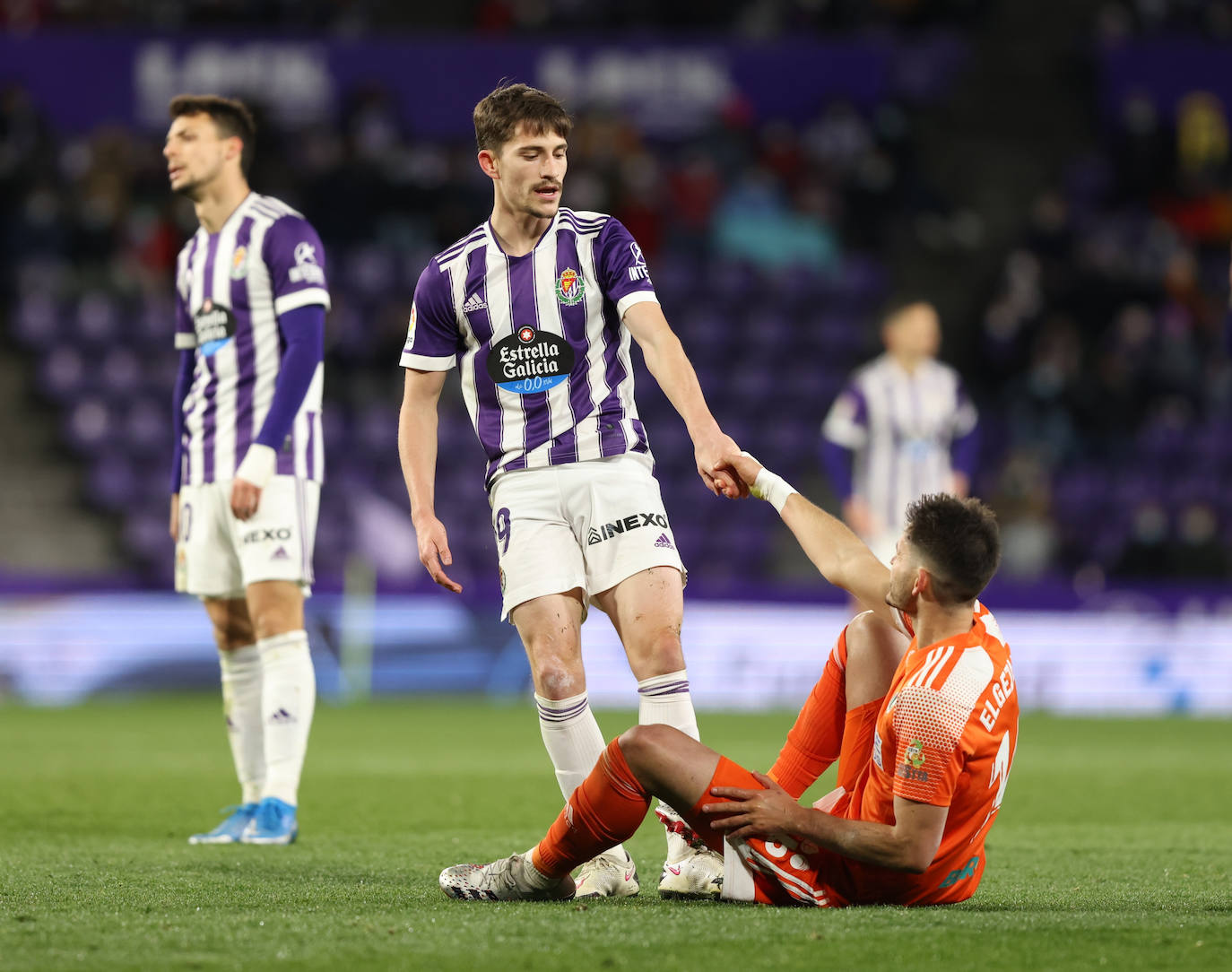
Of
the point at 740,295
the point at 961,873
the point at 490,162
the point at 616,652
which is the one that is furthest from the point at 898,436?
the point at 740,295

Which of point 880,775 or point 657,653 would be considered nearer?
point 880,775

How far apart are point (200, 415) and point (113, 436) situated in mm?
9276

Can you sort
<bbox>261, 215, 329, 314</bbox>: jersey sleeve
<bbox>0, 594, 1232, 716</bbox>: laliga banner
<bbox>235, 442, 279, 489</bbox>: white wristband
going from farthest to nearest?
<bbox>0, 594, 1232, 716</bbox>: laliga banner < <bbox>261, 215, 329, 314</bbox>: jersey sleeve < <bbox>235, 442, 279, 489</bbox>: white wristband

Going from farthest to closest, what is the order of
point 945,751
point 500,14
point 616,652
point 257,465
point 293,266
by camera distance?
point 500,14 < point 616,652 < point 293,266 < point 257,465 < point 945,751

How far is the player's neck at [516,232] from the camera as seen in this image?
15.4 feet

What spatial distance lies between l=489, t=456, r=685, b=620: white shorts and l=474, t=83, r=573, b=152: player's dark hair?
0.96m

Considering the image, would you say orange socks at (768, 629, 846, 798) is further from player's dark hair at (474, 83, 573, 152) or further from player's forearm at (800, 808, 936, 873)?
player's dark hair at (474, 83, 573, 152)

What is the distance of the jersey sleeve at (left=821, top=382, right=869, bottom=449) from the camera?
9648 mm

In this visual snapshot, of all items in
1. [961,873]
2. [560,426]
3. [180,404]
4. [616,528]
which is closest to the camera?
[961,873]

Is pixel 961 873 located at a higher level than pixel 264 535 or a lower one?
lower

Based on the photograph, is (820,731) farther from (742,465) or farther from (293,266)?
(293,266)

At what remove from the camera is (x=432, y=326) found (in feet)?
15.6

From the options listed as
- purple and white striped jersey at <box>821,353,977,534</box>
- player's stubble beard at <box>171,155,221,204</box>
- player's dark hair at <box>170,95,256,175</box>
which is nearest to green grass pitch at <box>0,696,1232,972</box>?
purple and white striped jersey at <box>821,353,977,534</box>

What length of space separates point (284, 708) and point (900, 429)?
16.3 feet
